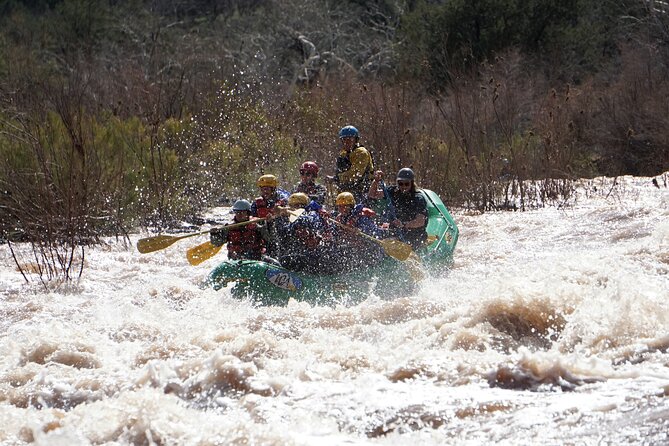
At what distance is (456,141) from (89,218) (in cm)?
519

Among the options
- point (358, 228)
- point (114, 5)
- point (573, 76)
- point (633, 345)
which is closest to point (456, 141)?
point (358, 228)

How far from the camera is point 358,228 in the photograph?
28.5 ft

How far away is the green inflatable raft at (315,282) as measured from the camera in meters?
7.88

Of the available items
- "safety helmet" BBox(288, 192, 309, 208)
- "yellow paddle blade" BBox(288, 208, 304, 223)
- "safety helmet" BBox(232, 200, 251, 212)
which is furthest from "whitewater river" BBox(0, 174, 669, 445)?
"safety helmet" BBox(288, 192, 309, 208)

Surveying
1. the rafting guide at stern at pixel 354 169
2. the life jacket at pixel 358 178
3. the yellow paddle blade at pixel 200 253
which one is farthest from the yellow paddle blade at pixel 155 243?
the life jacket at pixel 358 178

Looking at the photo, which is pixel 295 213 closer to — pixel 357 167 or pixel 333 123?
pixel 357 167

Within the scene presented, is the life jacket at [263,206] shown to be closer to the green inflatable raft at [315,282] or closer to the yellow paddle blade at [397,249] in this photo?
the green inflatable raft at [315,282]

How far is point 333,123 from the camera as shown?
43.0 ft

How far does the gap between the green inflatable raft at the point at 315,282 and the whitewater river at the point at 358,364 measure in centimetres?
16

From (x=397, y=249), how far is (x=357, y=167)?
2.16m

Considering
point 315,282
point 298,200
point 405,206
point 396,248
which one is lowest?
point 315,282

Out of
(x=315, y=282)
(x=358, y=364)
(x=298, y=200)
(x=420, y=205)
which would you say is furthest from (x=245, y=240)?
(x=358, y=364)

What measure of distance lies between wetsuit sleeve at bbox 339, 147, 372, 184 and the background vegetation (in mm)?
1806

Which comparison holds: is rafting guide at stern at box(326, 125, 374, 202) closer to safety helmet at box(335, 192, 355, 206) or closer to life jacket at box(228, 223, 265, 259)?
safety helmet at box(335, 192, 355, 206)
